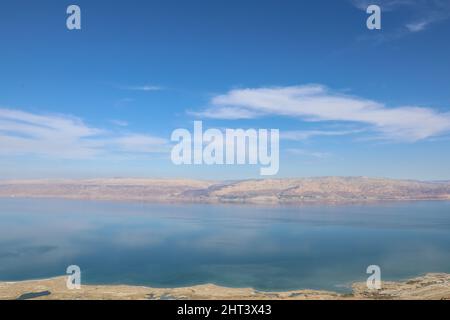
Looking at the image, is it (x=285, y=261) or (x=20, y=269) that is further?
(x=285, y=261)

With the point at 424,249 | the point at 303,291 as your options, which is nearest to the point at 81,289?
the point at 303,291

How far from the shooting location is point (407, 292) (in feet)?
104

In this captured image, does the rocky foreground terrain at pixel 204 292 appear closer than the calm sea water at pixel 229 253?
Yes

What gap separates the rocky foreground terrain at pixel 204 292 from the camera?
1184 inches

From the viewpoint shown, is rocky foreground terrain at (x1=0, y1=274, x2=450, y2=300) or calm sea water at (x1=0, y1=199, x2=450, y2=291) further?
calm sea water at (x1=0, y1=199, x2=450, y2=291)

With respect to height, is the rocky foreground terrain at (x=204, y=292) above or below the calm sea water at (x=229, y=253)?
above

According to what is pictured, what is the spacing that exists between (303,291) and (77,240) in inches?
1925

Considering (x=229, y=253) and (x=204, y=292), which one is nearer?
(x=204, y=292)

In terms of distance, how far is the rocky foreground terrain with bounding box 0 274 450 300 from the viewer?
30.1 meters

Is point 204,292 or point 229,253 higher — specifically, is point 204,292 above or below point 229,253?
above

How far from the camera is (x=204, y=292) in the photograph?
32.9 m

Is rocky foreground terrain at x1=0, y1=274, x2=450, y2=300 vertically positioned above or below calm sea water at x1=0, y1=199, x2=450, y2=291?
above
